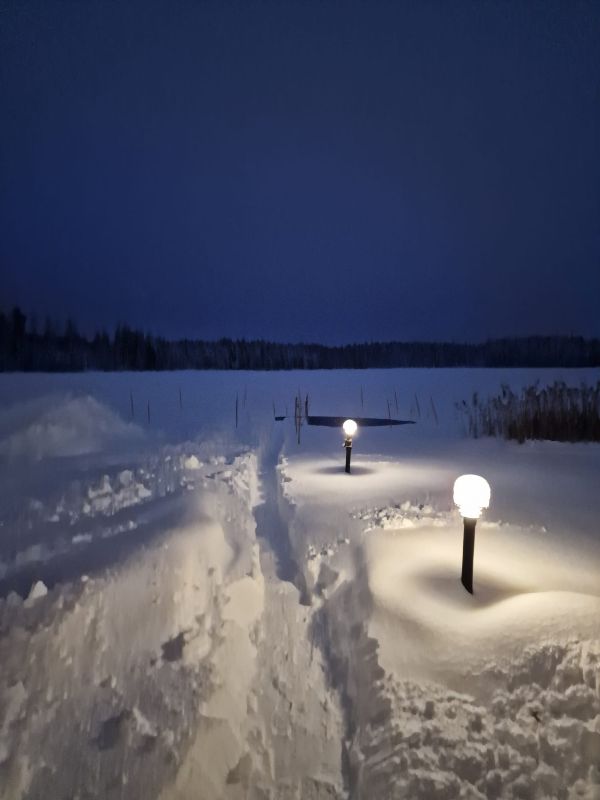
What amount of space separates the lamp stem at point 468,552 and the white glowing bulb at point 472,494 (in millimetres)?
71

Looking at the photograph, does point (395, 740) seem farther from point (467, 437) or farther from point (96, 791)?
point (467, 437)

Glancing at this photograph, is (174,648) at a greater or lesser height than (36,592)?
lesser

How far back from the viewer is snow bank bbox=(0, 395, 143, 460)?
8.55 meters

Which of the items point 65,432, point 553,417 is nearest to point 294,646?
point 65,432

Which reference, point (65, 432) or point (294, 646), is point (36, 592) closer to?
point (294, 646)

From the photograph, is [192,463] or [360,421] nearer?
[192,463]

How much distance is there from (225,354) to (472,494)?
55.7 metres

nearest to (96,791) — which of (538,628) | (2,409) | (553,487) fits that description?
(538,628)

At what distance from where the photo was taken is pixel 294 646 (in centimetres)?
268

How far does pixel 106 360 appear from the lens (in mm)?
50062

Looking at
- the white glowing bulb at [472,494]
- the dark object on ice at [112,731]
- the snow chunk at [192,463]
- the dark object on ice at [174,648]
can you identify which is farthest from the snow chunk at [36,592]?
the snow chunk at [192,463]

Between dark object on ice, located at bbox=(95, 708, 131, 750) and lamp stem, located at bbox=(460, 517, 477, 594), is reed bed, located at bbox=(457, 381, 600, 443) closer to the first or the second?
lamp stem, located at bbox=(460, 517, 477, 594)

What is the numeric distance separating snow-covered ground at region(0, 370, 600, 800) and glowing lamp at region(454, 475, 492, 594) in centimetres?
20

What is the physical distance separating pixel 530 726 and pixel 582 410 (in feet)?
29.9
